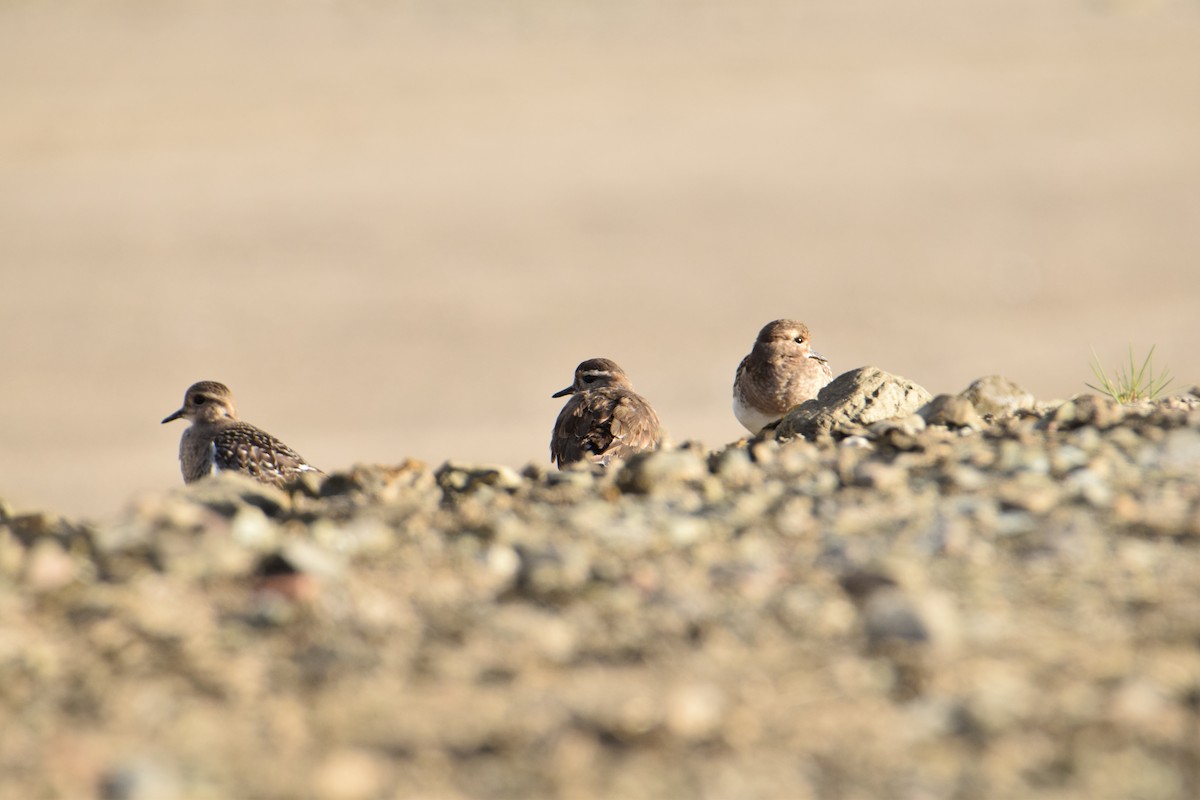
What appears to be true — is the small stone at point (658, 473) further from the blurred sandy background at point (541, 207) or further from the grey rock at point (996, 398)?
the blurred sandy background at point (541, 207)

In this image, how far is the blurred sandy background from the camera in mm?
23281

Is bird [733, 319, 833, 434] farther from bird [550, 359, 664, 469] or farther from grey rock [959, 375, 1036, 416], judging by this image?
grey rock [959, 375, 1036, 416]

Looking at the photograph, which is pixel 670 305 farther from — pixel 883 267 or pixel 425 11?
pixel 425 11

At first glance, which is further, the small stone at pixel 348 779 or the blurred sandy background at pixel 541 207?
the blurred sandy background at pixel 541 207

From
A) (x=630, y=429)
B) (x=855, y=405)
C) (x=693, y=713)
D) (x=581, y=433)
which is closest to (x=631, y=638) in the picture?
(x=693, y=713)

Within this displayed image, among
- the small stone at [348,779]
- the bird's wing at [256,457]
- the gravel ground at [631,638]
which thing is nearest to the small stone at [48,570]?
the gravel ground at [631,638]

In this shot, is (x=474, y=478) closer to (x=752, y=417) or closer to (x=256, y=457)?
(x=256, y=457)

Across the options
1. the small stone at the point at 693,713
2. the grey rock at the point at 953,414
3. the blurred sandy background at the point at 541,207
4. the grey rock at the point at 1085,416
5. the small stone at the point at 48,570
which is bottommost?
the small stone at the point at 693,713

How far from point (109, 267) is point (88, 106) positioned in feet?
32.5

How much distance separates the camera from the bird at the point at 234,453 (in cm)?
Result: 819

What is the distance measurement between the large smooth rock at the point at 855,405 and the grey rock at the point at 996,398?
0.36 metres

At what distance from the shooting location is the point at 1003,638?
3.77m

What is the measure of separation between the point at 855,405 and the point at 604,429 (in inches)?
62.3

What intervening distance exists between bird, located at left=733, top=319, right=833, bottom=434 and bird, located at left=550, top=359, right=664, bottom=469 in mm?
882
